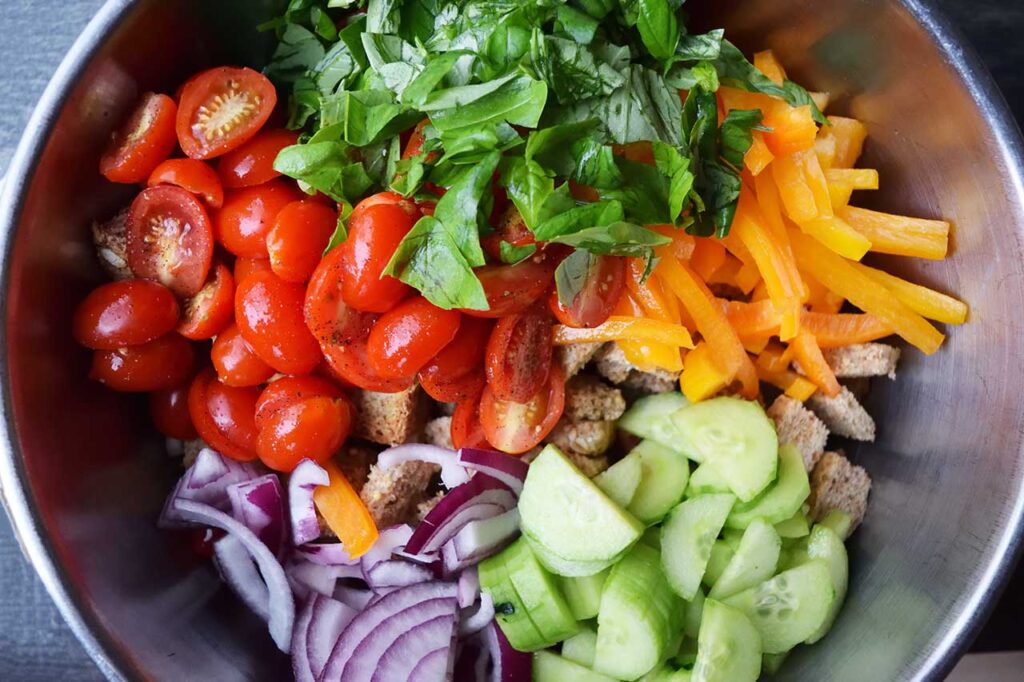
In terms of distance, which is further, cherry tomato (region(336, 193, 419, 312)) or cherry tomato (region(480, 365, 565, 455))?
cherry tomato (region(480, 365, 565, 455))

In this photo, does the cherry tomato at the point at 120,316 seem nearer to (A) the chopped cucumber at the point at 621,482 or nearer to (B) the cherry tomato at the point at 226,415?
(B) the cherry tomato at the point at 226,415

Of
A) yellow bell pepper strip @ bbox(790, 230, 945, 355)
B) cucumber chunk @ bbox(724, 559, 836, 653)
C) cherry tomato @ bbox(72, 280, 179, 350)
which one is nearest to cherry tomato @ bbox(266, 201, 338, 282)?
cherry tomato @ bbox(72, 280, 179, 350)

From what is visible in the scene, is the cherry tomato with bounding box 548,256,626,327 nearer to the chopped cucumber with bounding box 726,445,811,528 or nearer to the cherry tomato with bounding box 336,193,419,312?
the cherry tomato with bounding box 336,193,419,312

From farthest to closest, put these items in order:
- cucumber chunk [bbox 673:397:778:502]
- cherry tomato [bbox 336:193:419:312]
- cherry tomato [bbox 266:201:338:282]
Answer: cucumber chunk [bbox 673:397:778:502]
cherry tomato [bbox 266:201:338:282]
cherry tomato [bbox 336:193:419:312]

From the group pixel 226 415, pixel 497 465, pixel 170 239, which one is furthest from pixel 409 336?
pixel 170 239

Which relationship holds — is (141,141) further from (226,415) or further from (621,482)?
(621,482)
